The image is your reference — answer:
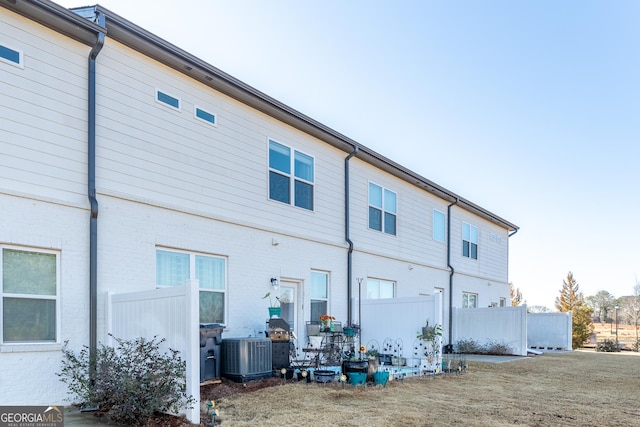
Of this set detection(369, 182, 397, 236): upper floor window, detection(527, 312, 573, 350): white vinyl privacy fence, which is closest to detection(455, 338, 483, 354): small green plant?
detection(527, 312, 573, 350): white vinyl privacy fence

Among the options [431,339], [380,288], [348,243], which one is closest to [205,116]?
[348,243]

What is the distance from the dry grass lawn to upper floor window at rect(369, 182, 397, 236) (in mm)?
5000

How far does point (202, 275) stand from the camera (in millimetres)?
9586

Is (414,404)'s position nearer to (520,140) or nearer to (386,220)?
(386,220)

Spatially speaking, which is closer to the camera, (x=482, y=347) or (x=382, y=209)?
(x=382, y=209)

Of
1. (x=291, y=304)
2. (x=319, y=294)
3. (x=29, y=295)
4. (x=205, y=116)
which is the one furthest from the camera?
(x=319, y=294)

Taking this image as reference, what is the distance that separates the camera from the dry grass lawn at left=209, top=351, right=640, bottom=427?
6.68 meters

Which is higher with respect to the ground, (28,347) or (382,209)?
(382,209)

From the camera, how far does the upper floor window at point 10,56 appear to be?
696cm

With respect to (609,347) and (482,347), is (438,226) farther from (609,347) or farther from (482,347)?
(609,347)

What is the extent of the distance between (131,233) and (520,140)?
56.6 feet

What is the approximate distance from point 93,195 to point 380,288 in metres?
9.14

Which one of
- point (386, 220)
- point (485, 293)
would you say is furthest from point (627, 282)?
point (386, 220)

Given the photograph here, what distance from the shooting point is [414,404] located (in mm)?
7824
